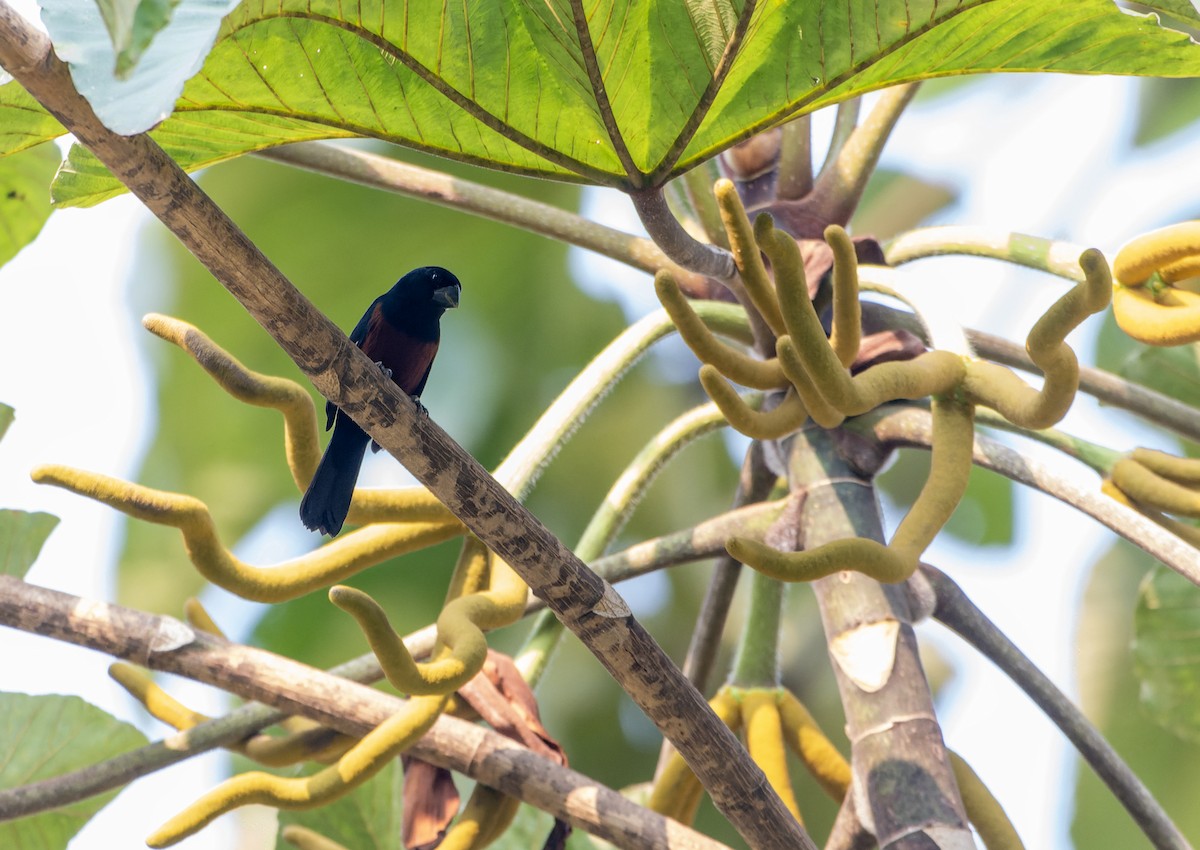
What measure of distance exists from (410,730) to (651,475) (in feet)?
2.04

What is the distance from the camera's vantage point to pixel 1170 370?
7.75 feet

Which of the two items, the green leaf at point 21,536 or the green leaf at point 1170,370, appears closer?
the green leaf at point 21,536

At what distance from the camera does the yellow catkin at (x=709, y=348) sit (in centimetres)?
124

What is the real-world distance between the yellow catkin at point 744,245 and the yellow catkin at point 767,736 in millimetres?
600

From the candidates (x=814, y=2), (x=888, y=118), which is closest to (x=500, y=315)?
(x=888, y=118)

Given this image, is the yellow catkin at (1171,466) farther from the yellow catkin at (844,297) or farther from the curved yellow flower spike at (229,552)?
the curved yellow flower spike at (229,552)

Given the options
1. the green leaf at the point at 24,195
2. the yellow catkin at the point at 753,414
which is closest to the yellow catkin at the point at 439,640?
the yellow catkin at the point at 753,414

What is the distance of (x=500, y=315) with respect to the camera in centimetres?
341

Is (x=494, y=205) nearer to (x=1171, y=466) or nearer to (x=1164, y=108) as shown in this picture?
(x=1171, y=466)

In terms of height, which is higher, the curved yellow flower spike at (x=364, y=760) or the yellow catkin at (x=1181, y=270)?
the yellow catkin at (x=1181, y=270)

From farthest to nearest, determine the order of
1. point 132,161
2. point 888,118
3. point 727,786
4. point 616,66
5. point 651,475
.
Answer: point 888,118 < point 651,475 < point 616,66 < point 727,786 < point 132,161

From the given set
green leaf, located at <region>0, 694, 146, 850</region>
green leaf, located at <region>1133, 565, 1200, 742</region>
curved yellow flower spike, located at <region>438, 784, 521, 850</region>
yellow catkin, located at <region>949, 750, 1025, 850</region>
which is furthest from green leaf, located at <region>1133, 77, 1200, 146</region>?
green leaf, located at <region>0, 694, 146, 850</region>

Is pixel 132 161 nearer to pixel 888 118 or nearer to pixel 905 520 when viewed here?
pixel 905 520

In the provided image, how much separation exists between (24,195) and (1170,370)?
2.10 m
